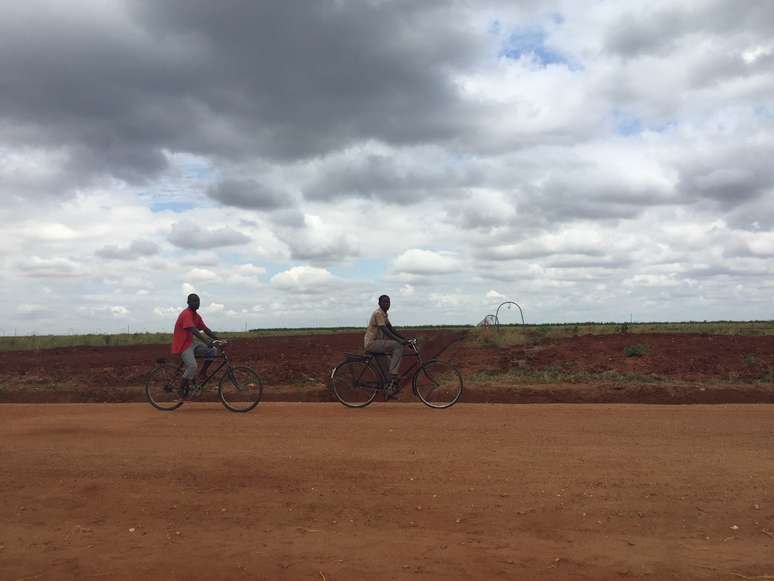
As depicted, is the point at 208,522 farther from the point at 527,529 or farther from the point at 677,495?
the point at 677,495

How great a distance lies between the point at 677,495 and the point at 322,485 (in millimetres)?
3751

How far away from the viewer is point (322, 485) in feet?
25.1

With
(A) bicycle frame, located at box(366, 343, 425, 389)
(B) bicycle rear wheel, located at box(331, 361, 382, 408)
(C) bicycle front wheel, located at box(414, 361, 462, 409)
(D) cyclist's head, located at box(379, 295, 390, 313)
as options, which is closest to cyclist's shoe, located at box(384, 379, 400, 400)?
(A) bicycle frame, located at box(366, 343, 425, 389)

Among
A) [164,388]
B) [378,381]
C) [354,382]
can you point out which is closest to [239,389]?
[164,388]

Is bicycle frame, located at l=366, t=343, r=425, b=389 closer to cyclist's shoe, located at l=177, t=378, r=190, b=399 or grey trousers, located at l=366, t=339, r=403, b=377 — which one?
grey trousers, located at l=366, t=339, r=403, b=377

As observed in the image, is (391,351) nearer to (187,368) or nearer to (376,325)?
(376,325)

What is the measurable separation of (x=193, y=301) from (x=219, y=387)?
1.80 meters

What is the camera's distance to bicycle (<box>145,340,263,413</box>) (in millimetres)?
13641

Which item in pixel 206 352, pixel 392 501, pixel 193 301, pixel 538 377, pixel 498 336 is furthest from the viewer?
pixel 498 336

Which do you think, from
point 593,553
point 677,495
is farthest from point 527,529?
point 677,495

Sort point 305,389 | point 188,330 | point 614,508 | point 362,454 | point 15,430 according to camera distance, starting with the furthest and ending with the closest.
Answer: point 305,389 → point 188,330 → point 15,430 → point 362,454 → point 614,508

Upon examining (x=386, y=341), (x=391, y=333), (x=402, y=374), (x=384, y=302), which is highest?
(x=384, y=302)

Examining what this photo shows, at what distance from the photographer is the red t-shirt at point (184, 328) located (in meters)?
13.7

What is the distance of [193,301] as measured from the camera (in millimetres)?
13789
